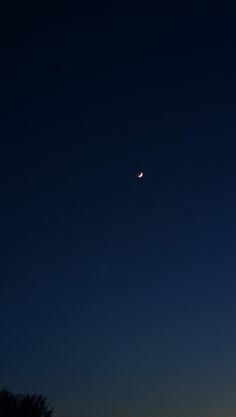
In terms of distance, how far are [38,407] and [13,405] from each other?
2695 mm

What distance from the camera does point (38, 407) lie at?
57.0 m

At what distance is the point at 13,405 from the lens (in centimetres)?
5628
